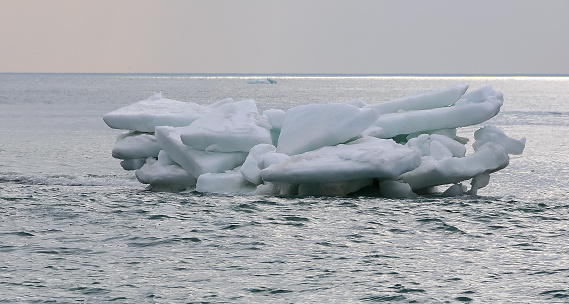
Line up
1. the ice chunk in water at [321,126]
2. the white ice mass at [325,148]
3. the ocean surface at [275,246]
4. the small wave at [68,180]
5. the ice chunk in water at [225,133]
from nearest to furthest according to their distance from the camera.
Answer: the ocean surface at [275,246] < the white ice mass at [325,148] < the ice chunk in water at [321,126] < the ice chunk in water at [225,133] < the small wave at [68,180]

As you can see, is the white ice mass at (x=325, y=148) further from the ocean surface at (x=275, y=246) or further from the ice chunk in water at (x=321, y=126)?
the ocean surface at (x=275, y=246)

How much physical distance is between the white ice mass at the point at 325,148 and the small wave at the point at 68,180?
99 centimetres

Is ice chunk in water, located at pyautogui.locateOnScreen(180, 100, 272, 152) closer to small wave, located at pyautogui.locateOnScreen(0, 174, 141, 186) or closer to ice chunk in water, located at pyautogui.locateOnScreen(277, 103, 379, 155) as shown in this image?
ice chunk in water, located at pyautogui.locateOnScreen(277, 103, 379, 155)

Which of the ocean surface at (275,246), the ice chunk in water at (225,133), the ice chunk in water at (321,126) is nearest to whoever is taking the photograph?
the ocean surface at (275,246)

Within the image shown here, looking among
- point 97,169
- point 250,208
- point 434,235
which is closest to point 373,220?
point 434,235

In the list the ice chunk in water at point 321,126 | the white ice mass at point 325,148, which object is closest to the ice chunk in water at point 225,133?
the white ice mass at point 325,148

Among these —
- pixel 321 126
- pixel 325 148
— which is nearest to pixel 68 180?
pixel 321 126

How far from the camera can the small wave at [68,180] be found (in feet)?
54.9

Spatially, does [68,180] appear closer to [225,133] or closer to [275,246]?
[225,133]

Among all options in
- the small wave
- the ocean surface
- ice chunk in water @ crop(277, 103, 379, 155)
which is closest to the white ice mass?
ice chunk in water @ crop(277, 103, 379, 155)

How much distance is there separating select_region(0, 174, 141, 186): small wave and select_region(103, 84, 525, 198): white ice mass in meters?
0.99

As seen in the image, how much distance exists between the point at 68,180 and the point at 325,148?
6165mm

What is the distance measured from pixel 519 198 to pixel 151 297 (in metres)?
8.74

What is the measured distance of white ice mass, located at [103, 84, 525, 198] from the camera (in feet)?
44.1
